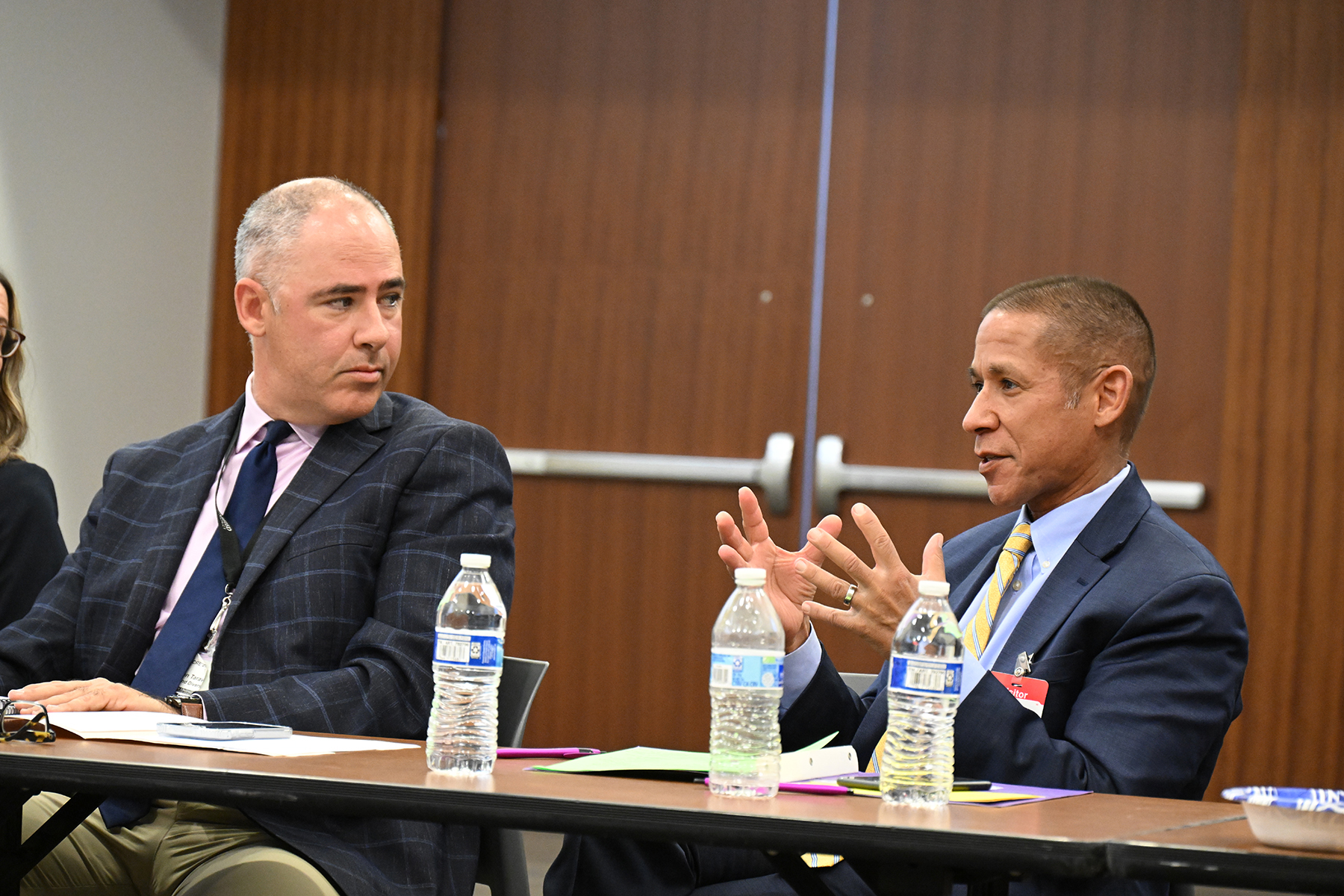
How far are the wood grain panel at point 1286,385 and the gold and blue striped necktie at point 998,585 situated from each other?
6.80 feet

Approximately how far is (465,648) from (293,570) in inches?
29.2

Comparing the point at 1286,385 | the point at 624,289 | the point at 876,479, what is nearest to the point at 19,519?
the point at 624,289

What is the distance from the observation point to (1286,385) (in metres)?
4.17

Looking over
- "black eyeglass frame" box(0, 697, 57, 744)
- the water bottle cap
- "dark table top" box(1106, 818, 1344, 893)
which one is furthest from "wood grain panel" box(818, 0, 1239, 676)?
"dark table top" box(1106, 818, 1344, 893)

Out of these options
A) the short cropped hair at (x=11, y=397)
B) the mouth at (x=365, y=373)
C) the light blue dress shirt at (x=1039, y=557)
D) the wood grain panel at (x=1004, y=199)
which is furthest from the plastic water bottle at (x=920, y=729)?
the wood grain panel at (x=1004, y=199)

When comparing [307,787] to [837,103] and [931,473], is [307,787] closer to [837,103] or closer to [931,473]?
[931,473]

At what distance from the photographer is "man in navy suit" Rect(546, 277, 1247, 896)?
1.84 meters

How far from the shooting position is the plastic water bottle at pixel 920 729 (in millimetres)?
1504

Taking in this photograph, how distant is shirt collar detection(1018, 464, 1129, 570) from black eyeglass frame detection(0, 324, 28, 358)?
2132mm

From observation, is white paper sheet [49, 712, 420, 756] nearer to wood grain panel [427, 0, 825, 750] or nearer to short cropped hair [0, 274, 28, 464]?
short cropped hair [0, 274, 28, 464]

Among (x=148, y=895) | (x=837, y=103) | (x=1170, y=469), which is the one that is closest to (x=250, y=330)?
(x=148, y=895)

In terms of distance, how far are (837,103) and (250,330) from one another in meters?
2.44

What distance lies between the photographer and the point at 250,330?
2.59 m

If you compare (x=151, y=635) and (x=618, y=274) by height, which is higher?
(x=618, y=274)
